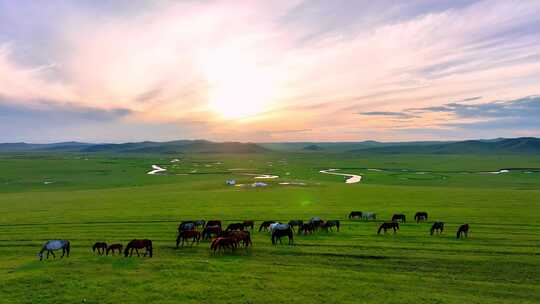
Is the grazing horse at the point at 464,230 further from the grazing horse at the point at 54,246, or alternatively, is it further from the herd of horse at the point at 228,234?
the grazing horse at the point at 54,246

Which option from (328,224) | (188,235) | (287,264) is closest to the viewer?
(287,264)

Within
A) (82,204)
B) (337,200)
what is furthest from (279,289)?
(82,204)

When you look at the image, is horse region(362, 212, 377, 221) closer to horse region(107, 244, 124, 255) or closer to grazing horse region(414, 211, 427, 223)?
grazing horse region(414, 211, 427, 223)

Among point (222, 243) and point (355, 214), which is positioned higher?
point (222, 243)

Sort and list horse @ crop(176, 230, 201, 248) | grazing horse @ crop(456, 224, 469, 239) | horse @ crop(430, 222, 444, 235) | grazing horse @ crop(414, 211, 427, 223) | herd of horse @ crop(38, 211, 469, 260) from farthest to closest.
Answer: grazing horse @ crop(414, 211, 427, 223) < horse @ crop(430, 222, 444, 235) < grazing horse @ crop(456, 224, 469, 239) < horse @ crop(176, 230, 201, 248) < herd of horse @ crop(38, 211, 469, 260)

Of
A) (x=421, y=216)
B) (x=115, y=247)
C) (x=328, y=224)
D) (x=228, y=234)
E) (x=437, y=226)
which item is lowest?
(x=421, y=216)

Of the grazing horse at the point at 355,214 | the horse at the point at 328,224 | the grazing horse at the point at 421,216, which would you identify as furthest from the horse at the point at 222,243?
the grazing horse at the point at 421,216

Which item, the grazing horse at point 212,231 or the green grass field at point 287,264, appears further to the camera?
the grazing horse at point 212,231

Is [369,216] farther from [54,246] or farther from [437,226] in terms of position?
[54,246]

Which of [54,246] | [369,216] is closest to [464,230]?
[369,216]

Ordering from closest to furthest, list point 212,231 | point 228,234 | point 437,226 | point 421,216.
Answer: point 228,234 < point 212,231 < point 437,226 < point 421,216

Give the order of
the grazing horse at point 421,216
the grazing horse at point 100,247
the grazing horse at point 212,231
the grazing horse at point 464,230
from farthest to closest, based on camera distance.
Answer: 1. the grazing horse at point 421,216
2. the grazing horse at point 464,230
3. the grazing horse at point 212,231
4. the grazing horse at point 100,247

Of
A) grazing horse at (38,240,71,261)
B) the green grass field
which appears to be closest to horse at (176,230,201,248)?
the green grass field

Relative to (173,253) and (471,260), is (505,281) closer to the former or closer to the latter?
(471,260)
